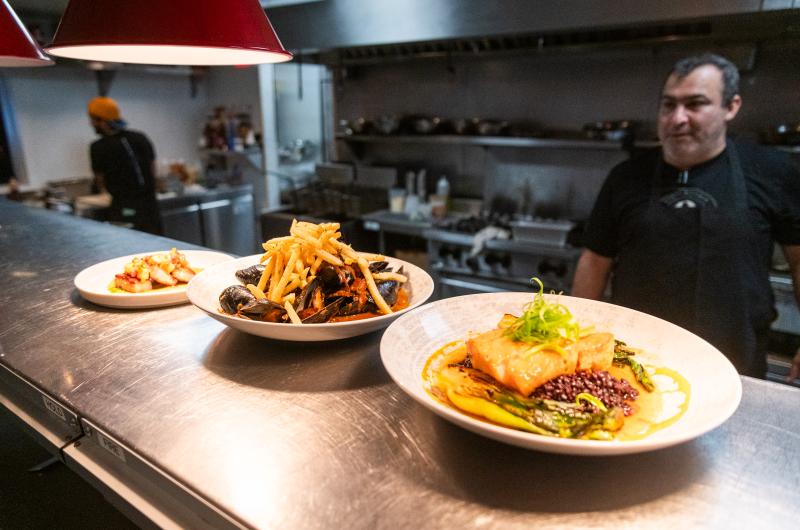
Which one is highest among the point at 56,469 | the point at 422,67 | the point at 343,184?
the point at 422,67

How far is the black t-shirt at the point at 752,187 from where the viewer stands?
2107 millimetres

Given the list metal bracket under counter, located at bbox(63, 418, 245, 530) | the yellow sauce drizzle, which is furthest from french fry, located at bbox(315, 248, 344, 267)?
metal bracket under counter, located at bbox(63, 418, 245, 530)

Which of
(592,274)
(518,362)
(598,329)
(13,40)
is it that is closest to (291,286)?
(518,362)

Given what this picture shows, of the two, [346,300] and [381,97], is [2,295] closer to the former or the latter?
[346,300]

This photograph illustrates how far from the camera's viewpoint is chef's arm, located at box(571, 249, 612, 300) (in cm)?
248

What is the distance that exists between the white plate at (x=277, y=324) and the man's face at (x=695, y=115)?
1468 millimetres

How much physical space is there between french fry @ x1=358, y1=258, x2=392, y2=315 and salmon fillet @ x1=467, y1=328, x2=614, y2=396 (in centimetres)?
27

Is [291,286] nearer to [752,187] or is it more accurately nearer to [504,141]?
[752,187]

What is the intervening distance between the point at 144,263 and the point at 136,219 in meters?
4.11

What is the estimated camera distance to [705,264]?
2139mm

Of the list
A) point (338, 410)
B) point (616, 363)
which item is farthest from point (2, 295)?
point (616, 363)

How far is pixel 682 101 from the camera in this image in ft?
6.98

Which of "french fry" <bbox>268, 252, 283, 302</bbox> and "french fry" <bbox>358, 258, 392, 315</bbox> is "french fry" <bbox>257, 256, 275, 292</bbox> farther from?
"french fry" <bbox>358, 258, 392, 315</bbox>

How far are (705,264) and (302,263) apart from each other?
1.79m
